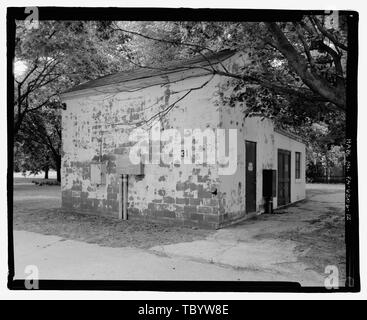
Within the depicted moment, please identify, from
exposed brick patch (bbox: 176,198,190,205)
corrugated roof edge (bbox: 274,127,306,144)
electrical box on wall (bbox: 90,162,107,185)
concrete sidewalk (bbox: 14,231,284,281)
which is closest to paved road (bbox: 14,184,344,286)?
concrete sidewalk (bbox: 14,231,284,281)

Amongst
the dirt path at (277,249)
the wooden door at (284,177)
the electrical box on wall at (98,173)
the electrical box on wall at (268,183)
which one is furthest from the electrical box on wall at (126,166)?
the wooden door at (284,177)

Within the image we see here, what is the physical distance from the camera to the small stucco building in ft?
21.7

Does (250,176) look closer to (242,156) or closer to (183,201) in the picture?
(242,156)

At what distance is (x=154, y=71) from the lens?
709 cm

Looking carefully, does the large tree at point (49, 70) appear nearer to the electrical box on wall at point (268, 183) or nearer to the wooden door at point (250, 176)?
the wooden door at point (250, 176)

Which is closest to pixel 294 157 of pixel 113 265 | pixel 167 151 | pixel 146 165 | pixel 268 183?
pixel 268 183

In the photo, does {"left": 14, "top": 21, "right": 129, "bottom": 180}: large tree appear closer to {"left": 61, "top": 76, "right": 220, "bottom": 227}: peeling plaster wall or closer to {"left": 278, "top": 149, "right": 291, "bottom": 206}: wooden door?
{"left": 61, "top": 76, "right": 220, "bottom": 227}: peeling plaster wall

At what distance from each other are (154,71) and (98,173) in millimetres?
3113

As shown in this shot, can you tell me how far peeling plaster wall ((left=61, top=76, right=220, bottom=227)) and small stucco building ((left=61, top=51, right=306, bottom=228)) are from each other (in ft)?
0.07

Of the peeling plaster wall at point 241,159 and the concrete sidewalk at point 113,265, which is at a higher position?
the peeling plaster wall at point 241,159

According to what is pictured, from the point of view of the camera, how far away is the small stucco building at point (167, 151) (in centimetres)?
663

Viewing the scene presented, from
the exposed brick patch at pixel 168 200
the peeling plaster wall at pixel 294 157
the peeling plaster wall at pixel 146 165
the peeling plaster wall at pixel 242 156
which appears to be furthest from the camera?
the peeling plaster wall at pixel 294 157
